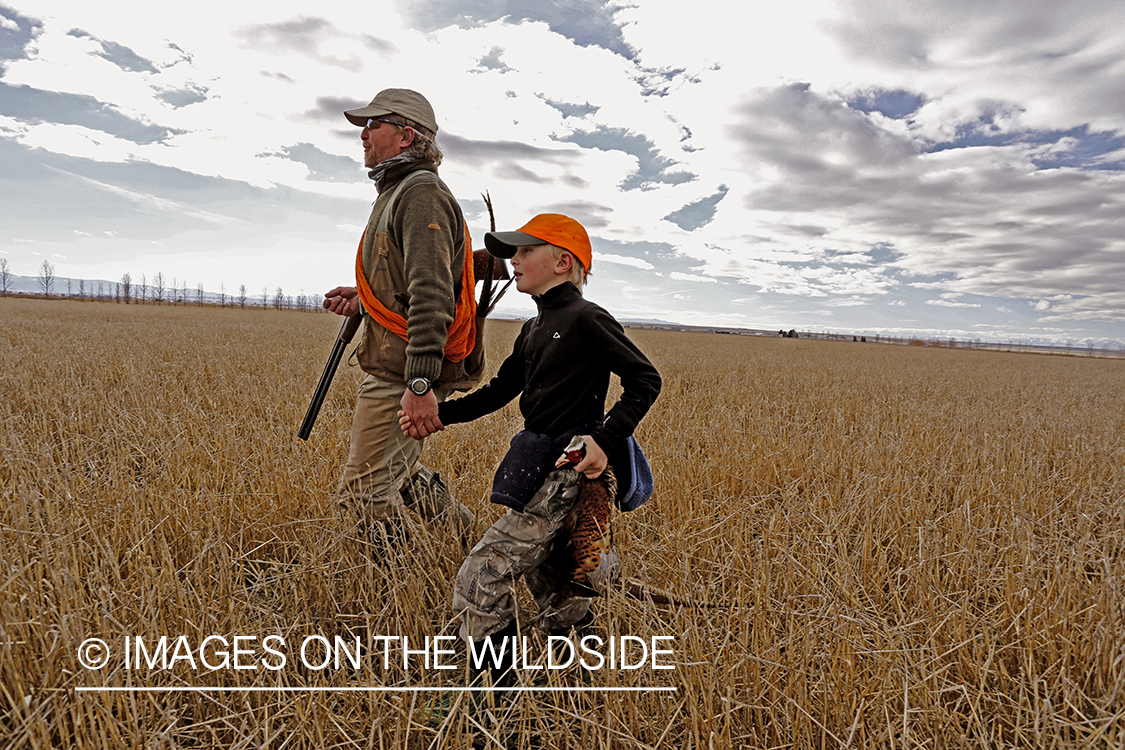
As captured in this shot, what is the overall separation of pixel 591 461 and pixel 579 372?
373 millimetres

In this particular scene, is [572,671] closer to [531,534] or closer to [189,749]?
[531,534]

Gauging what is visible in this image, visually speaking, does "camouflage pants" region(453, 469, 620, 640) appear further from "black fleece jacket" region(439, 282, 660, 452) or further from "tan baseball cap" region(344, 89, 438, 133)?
"tan baseball cap" region(344, 89, 438, 133)

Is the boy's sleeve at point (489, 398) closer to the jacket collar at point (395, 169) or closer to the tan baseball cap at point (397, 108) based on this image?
the jacket collar at point (395, 169)

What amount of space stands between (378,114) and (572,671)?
103 inches

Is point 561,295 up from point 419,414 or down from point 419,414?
up

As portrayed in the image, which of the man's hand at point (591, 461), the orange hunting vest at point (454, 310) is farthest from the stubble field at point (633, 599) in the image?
the orange hunting vest at point (454, 310)

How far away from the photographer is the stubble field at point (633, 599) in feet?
5.41

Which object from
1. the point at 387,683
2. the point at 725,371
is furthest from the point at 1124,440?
the point at 387,683

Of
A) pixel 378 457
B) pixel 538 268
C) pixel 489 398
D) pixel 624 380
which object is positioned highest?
pixel 538 268

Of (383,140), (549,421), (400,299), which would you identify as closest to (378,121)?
(383,140)

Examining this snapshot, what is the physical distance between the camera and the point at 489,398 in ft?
7.74

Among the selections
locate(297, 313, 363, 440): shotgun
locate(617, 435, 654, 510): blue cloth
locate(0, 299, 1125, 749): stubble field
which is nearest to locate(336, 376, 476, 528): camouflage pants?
locate(0, 299, 1125, 749): stubble field

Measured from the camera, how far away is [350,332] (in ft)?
9.68

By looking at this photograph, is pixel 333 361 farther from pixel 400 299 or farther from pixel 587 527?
pixel 587 527
